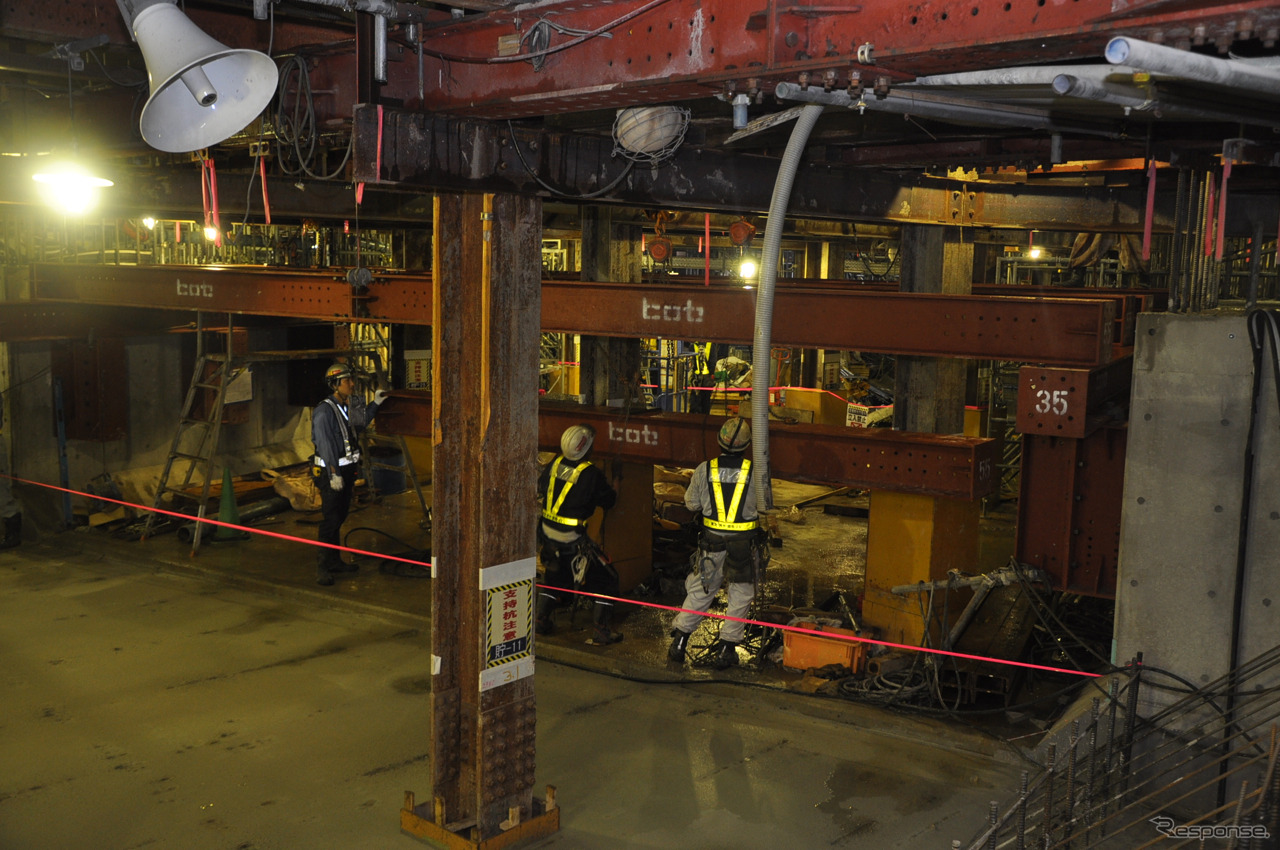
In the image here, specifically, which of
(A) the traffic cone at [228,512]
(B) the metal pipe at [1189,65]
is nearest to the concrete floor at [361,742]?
(A) the traffic cone at [228,512]

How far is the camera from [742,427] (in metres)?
8.36

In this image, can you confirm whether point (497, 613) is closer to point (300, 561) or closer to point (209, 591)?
point (209, 591)

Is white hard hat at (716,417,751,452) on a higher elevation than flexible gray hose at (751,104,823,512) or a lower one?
lower

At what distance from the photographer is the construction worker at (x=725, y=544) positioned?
849 cm

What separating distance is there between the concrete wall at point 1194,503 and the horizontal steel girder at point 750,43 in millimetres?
2572

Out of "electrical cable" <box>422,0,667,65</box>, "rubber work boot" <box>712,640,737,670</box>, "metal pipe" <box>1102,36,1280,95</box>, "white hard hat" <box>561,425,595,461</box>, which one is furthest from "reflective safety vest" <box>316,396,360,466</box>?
"metal pipe" <box>1102,36,1280,95</box>

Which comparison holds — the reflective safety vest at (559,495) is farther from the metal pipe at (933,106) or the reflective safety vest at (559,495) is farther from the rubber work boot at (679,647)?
the metal pipe at (933,106)

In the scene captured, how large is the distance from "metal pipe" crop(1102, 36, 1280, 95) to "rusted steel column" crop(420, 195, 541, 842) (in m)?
3.27

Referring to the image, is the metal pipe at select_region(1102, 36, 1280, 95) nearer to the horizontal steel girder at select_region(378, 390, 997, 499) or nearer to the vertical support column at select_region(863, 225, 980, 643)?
the horizontal steel girder at select_region(378, 390, 997, 499)

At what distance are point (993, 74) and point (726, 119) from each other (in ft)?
10.3

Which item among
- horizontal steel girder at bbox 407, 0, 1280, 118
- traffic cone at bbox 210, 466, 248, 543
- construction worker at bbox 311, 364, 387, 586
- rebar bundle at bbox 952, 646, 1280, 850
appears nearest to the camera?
horizontal steel girder at bbox 407, 0, 1280, 118

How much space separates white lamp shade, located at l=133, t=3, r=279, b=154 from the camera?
3.96 meters

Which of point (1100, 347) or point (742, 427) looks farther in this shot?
point (742, 427)

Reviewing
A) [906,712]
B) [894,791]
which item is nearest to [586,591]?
[906,712]
